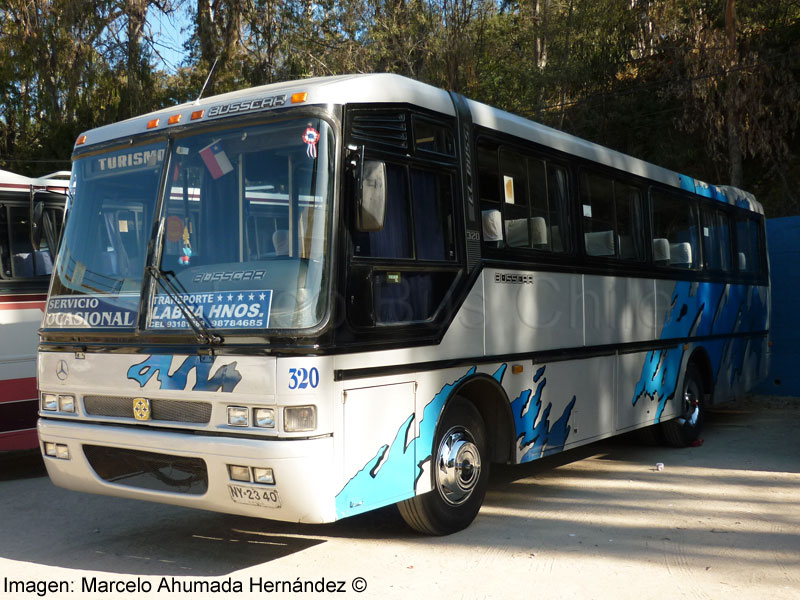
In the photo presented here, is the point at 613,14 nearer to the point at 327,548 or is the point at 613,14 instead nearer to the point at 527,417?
the point at 527,417

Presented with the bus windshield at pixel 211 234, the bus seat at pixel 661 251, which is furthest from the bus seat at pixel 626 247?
the bus windshield at pixel 211 234

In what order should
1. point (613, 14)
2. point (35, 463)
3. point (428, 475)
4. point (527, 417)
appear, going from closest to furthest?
point (428, 475) < point (527, 417) < point (35, 463) < point (613, 14)

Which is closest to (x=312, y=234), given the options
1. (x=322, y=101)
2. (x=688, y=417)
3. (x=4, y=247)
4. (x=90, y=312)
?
(x=322, y=101)

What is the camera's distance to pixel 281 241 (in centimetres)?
514

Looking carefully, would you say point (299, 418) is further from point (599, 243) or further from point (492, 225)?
point (599, 243)

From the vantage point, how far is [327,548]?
5926mm

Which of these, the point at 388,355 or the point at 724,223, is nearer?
the point at 388,355

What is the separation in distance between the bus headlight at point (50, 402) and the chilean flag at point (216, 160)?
191cm

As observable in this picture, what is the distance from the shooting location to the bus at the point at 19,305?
828cm

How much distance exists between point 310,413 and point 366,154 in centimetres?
169

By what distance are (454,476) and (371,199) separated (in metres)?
2.18

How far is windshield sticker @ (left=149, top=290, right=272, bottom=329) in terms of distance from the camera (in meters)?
4.99

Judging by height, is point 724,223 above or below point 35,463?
above

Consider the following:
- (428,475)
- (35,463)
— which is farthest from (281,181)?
(35,463)
